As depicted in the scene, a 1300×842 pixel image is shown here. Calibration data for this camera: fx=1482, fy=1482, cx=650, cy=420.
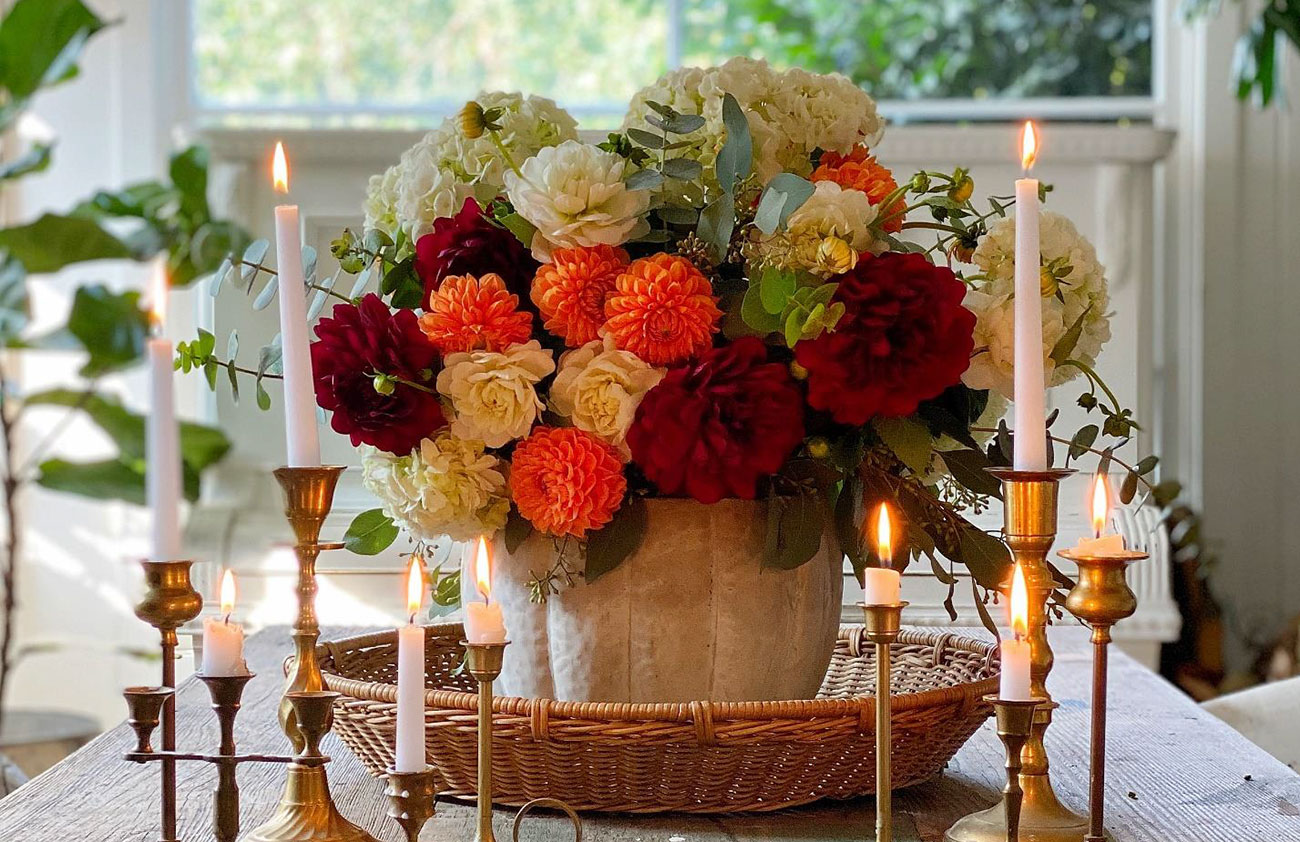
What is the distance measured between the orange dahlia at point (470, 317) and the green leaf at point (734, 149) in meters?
0.14

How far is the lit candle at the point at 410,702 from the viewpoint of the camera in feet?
2.12

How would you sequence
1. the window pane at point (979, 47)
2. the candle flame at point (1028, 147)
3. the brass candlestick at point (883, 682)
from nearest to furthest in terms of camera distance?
the brass candlestick at point (883, 682) < the candle flame at point (1028, 147) < the window pane at point (979, 47)

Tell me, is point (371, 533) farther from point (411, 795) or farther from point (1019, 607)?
point (1019, 607)

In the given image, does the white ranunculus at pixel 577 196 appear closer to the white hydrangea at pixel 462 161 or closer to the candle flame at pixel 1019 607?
the white hydrangea at pixel 462 161

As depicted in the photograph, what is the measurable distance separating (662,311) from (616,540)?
0.13 metres

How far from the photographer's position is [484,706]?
66 cm

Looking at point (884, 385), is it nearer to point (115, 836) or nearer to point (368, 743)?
point (368, 743)

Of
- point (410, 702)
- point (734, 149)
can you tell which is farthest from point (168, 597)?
point (734, 149)

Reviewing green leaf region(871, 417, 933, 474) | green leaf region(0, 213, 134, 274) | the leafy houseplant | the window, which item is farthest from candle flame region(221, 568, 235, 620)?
the window

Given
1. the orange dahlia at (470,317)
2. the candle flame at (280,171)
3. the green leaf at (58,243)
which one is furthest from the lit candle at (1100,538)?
the green leaf at (58,243)

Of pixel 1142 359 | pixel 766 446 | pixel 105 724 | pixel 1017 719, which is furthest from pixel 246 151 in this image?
pixel 1017 719

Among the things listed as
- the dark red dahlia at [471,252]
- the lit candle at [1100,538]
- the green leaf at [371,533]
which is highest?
the dark red dahlia at [471,252]

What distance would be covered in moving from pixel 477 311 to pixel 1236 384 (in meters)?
2.29

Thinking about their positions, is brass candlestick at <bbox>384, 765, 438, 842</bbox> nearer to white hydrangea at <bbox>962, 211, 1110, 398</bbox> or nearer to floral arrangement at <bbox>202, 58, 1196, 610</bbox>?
floral arrangement at <bbox>202, 58, 1196, 610</bbox>
